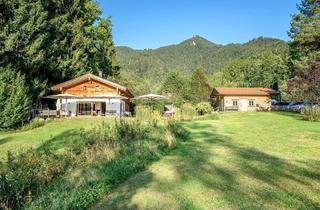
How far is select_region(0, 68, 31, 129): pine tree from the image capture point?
25625mm

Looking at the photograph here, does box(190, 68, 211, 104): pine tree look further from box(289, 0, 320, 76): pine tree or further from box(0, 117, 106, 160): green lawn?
box(0, 117, 106, 160): green lawn

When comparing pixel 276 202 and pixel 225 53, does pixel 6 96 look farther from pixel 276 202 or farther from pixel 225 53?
pixel 225 53

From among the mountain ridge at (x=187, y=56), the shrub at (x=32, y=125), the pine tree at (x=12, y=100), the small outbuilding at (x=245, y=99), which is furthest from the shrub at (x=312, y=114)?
the mountain ridge at (x=187, y=56)

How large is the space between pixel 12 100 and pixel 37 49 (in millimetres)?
6088

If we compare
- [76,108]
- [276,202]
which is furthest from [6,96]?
[276,202]

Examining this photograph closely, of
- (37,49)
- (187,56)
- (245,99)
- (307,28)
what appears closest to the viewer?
(37,49)

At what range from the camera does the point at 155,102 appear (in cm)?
4019

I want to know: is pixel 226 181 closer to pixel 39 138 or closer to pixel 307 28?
pixel 39 138

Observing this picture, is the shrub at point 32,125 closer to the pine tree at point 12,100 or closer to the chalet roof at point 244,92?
the pine tree at point 12,100

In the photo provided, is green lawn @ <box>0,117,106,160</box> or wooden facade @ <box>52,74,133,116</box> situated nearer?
green lawn @ <box>0,117,106,160</box>

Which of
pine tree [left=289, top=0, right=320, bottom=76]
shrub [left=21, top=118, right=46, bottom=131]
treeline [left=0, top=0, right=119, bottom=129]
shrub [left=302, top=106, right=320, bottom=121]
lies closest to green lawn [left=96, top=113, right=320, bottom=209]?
shrub [left=302, top=106, right=320, bottom=121]

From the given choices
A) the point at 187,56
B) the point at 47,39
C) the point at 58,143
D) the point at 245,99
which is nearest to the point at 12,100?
the point at 47,39

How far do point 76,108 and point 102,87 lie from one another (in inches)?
139

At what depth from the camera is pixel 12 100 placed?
26234mm
